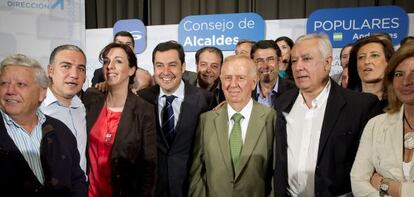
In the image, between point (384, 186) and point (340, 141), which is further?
point (340, 141)

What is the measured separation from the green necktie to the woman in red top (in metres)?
0.49

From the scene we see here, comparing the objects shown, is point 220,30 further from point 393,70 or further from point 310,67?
point 393,70

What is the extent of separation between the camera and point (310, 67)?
7.47 ft

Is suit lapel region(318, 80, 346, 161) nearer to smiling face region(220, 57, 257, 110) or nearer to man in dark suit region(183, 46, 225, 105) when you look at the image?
smiling face region(220, 57, 257, 110)

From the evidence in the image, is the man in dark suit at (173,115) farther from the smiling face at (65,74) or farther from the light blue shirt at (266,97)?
the light blue shirt at (266,97)

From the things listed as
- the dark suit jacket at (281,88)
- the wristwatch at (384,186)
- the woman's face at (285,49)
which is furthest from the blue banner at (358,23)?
the wristwatch at (384,186)

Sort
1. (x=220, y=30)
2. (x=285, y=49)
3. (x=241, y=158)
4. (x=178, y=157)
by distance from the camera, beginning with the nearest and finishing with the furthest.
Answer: (x=241, y=158), (x=178, y=157), (x=285, y=49), (x=220, y=30)

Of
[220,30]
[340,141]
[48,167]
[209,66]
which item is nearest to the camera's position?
[48,167]

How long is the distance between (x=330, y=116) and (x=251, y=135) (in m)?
0.48

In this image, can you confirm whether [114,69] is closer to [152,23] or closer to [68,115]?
[68,115]

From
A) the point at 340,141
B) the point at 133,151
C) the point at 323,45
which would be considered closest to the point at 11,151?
the point at 133,151

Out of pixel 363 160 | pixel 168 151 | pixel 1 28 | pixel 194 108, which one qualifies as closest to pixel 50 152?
pixel 168 151

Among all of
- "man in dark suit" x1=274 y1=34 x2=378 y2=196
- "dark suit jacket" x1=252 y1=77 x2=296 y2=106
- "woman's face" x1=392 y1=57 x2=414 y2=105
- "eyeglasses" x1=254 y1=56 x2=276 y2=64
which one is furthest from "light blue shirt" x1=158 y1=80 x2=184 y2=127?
"woman's face" x1=392 y1=57 x2=414 y2=105

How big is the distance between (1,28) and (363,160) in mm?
4742
